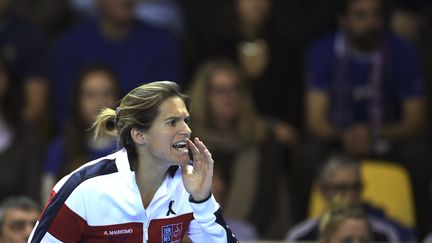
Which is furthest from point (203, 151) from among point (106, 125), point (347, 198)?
point (347, 198)

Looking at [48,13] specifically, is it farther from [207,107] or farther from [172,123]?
[172,123]

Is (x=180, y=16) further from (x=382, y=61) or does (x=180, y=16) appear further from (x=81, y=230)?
(x=81, y=230)

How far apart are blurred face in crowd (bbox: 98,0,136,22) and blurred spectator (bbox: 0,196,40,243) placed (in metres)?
2.09

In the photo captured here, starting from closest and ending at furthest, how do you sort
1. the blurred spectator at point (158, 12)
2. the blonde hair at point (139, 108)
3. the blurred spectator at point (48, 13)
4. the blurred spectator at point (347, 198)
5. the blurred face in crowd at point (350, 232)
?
1. the blonde hair at point (139, 108)
2. the blurred face in crowd at point (350, 232)
3. the blurred spectator at point (347, 198)
4. the blurred spectator at point (158, 12)
5. the blurred spectator at point (48, 13)

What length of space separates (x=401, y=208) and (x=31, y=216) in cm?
244

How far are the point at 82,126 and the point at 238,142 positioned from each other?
1.05 m

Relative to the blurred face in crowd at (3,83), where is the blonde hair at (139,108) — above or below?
above

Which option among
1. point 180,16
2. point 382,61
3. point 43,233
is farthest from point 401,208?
point 43,233

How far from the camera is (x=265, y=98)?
8234mm

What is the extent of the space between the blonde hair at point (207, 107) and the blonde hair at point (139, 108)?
9.07ft

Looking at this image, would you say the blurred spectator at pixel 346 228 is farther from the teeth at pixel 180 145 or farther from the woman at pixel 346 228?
the teeth at pixel 180 145

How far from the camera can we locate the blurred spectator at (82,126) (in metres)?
7.41

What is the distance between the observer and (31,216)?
20.9 ft

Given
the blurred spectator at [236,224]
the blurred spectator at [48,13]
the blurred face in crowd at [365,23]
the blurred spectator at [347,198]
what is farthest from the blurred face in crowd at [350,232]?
the blurred spectator at [48,13]
